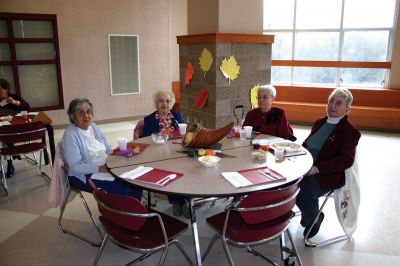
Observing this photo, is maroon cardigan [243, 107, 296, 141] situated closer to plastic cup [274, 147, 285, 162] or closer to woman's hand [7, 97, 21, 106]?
plastic cup [274, 147, 285, 162]

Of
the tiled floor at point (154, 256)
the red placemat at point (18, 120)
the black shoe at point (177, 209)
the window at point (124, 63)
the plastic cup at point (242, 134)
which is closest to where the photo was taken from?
the tiled floor at point (154, 256)

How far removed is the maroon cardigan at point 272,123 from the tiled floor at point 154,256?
2.69 feet

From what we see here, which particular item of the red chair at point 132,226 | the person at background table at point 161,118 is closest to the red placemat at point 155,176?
the red chair at point 132,226

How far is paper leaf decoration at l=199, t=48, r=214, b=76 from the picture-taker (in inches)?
171

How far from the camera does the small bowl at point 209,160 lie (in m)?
2.29

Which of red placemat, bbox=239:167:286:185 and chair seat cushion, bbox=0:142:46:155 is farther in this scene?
chair seat cushion, bbox=0:142:46:155

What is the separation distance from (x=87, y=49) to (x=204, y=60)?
3.34 metres

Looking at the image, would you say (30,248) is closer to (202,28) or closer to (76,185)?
(76,185)

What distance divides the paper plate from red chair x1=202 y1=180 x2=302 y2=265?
2584mm

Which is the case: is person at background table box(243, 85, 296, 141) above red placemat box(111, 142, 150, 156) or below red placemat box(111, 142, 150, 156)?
above

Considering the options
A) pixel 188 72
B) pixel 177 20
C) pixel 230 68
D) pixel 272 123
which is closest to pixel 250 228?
pixel 272 123

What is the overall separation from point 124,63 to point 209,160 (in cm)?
547

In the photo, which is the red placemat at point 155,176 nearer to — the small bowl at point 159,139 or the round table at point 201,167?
the round table at point 201,167

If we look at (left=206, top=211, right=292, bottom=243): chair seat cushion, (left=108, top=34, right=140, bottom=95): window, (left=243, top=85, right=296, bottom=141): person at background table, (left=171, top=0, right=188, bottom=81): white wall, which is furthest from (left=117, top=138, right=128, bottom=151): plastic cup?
(left=171, top=0, right=188, bottom=81): white wall
